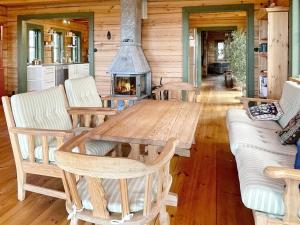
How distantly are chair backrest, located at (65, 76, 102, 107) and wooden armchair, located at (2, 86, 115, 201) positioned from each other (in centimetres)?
51

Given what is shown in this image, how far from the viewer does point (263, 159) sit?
2289mm

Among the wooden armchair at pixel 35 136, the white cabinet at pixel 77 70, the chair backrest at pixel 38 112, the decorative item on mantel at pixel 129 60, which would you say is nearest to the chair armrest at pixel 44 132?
the wooden armchair at pixel 35 136

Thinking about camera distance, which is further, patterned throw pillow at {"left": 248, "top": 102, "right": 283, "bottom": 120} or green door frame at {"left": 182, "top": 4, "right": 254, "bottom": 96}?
green door frame at {"left": 182, "top": 4, "right": 254, "bottom": 96}

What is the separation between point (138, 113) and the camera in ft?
9.95

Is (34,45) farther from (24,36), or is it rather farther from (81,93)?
(81,93)

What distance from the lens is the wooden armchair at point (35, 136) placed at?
2445 millimetres

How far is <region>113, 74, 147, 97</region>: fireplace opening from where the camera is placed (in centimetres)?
616

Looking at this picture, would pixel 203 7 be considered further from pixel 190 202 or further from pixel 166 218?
pixel 166 218

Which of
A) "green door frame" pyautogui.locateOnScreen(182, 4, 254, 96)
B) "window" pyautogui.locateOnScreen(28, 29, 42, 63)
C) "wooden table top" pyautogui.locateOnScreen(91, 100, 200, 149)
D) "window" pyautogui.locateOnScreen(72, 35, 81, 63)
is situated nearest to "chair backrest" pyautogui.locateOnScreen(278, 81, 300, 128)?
"wooden table top" pyautogui.locateOnScreen(91, 100, 200, 149)

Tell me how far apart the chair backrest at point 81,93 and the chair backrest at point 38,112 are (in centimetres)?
33

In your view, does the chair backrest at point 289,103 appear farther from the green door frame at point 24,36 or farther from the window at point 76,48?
the window at point 76,48

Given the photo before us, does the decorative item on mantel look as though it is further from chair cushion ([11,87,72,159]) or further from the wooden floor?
chair cushion ([11,87,72,159])

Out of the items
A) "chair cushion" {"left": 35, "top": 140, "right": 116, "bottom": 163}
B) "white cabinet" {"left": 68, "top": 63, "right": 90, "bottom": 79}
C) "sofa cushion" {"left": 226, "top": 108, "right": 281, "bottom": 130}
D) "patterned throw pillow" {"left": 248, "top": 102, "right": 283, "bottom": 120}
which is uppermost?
"white cabinet" {"left": 68, "top": 63, "right": 90, "bottom": 79}

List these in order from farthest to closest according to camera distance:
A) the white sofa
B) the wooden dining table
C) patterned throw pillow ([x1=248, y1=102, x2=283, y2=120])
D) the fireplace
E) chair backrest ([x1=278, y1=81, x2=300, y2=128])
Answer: the fireplace < patterned throw pillow ([x1=248, y1=102, x2=283, y2=120]) < chair backrest ([x1=278, y1=81, x2=300, y2=128]) < the wooden dining table < the white sofa
